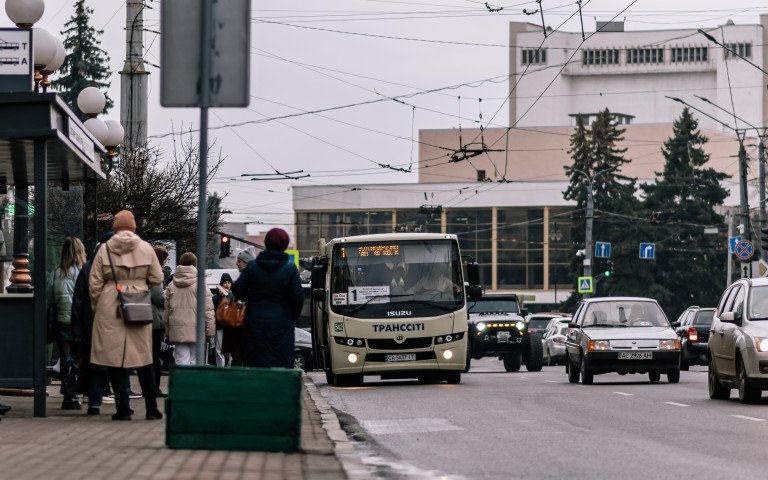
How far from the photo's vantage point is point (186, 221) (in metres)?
35.7

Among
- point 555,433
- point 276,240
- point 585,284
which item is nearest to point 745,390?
point 555,433

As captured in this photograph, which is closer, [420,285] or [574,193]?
[420,285]

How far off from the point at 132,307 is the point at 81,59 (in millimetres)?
65623

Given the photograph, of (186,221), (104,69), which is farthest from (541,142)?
(186,221)

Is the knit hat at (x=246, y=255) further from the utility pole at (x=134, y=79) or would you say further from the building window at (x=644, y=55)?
the building window at (x=644, y=55)

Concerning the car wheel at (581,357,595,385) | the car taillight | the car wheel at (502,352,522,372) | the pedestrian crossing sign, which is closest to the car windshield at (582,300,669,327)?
the car wheel at (581,357,595,385)

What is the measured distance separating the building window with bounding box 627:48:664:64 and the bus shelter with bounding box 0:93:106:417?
353 feet

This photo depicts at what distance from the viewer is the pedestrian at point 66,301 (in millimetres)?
15195

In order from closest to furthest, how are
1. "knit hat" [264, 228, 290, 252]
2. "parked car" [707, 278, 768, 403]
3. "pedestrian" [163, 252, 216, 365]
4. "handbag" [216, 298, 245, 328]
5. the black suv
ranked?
"knit hat" [264, 228, 290, 252] < "handbag" [216, 298, 245, 328] < "pedestrian" [163, 252, 216, 365] < "parked car" [707, 278, 768, 403] < the black suv

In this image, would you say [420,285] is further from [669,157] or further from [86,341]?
[669,157]

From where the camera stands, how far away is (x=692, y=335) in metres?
36.5

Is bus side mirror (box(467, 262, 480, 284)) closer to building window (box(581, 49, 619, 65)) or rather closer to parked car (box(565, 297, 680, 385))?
parked car (box(565, 297, 680, 385))

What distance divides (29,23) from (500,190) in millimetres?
94304

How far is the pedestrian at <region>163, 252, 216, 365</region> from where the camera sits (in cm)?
1828
